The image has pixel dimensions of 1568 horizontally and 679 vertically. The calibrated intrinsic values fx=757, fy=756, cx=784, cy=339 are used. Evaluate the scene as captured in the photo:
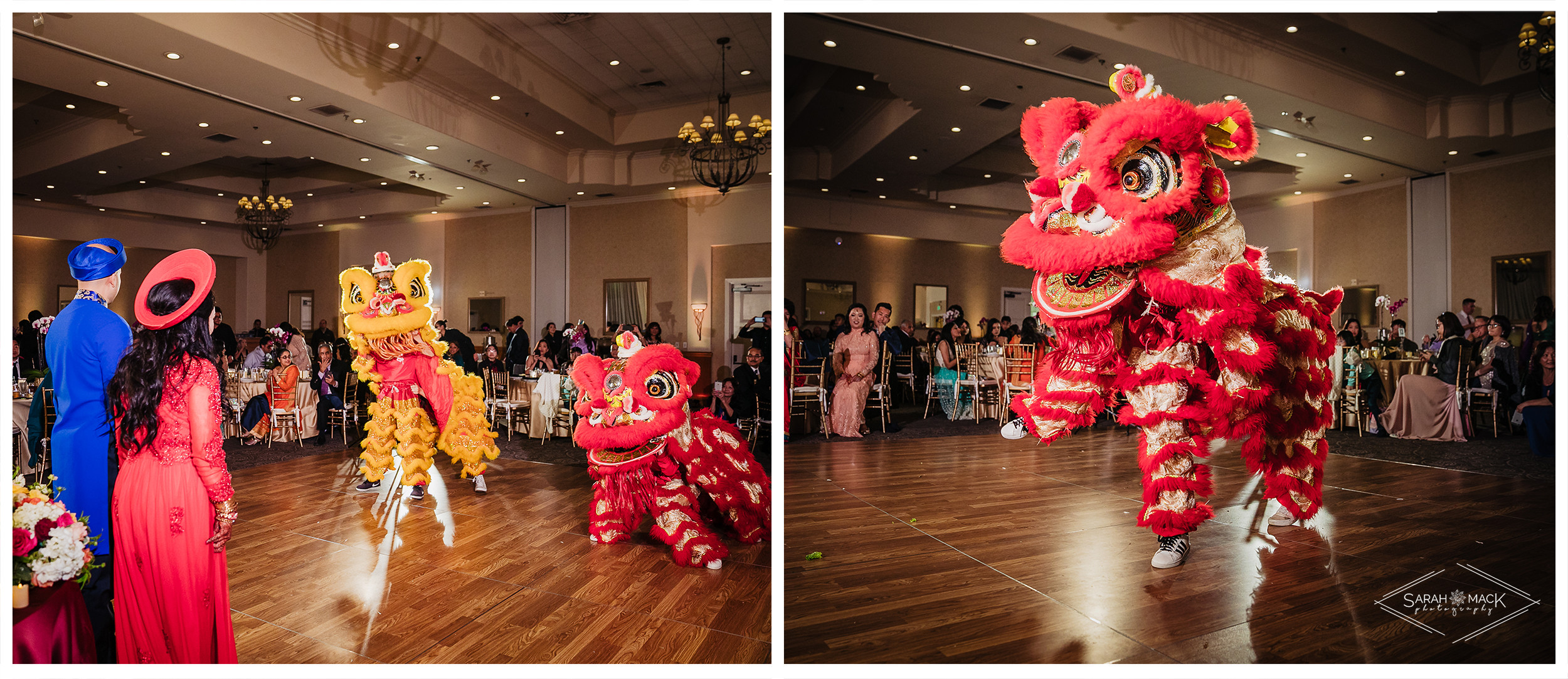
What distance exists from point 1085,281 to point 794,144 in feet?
19.6

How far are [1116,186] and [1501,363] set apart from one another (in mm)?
5501

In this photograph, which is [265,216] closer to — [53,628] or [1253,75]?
[53,628]

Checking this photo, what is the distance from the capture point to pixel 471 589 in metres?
2.92

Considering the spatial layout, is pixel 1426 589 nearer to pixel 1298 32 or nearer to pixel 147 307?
pixel 147 307

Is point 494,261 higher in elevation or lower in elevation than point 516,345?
higher

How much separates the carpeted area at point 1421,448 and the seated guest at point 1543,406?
105 millimetres

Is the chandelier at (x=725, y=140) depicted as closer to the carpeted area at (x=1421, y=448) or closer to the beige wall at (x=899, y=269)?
the beige wall at (x=899, y=269)

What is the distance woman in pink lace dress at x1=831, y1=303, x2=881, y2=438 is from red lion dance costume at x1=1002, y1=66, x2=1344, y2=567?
3.79m

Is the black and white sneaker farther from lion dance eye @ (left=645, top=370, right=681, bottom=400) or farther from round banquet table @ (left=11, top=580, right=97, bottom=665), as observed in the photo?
round banquet table @ (left=11, top=580, right=97, bottom=665)

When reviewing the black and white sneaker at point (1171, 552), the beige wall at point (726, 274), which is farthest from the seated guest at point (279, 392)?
the black and white sneaker at point (1171, 552)

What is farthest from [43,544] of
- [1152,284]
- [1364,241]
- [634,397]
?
[1364,241]

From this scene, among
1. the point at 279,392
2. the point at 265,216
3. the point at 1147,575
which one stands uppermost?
the point at 265,216

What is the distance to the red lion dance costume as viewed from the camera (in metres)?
2.34

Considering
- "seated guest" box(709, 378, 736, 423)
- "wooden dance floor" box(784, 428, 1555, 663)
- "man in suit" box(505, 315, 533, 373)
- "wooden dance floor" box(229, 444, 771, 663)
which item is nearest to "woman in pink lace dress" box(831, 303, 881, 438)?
"seated guest" box(709, 378, 736, 423)
